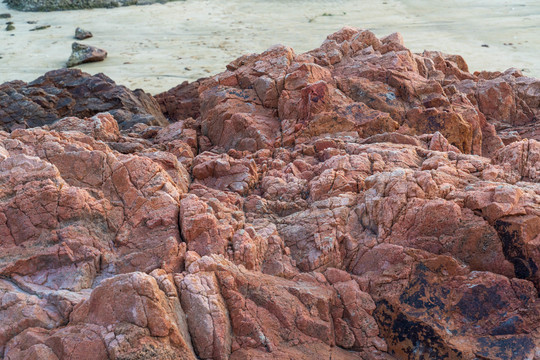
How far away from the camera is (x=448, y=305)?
181 inches

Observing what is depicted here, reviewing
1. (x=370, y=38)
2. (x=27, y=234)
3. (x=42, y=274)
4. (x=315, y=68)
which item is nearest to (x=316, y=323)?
(x=42, y=274)

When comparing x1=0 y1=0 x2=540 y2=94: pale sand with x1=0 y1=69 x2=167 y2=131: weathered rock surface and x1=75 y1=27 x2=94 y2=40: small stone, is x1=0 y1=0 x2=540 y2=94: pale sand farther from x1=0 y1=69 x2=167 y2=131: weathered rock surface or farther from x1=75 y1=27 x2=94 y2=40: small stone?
x1=0 y1=69 x2=167 y2=131: weathered rock surface

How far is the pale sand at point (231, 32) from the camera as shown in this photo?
17.6 meters

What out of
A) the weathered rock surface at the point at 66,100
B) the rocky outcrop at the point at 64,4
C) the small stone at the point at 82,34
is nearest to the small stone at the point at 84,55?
the small stone at the point at 82,34

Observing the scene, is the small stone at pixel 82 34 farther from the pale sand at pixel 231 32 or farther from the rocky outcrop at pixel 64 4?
the rocky outcrop at pixel 64 4

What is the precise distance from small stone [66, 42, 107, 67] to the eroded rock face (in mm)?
13181

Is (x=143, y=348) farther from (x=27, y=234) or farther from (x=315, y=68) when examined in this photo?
(x=315, y=68)

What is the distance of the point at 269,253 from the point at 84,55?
15645 millimetres

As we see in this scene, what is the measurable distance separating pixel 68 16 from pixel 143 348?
80.6ft

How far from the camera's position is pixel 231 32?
2183cm

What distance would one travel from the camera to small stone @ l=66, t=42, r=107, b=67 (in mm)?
18422

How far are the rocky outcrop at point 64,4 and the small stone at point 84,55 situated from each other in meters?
8.84

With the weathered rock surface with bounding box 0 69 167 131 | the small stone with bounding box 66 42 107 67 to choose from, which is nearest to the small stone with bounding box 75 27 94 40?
the small stone with bounding box 66 42 107 67

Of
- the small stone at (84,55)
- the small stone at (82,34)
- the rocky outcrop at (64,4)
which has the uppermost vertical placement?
the rocky outcrop at (64,4)
